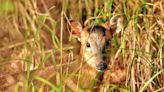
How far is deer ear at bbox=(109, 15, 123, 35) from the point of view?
234 inches

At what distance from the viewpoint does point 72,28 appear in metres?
6.01

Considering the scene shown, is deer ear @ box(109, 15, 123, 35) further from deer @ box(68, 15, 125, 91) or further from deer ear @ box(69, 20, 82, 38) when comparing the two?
deer ear @ box(69, 20, 82, 38)

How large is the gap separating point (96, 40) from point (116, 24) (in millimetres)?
261

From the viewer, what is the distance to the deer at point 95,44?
19.0 feet

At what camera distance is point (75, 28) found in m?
6.06

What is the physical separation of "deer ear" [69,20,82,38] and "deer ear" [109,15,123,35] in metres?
0.31

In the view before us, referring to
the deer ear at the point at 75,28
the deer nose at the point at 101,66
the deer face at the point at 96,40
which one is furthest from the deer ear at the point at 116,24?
the deer nose at the point at 101,66

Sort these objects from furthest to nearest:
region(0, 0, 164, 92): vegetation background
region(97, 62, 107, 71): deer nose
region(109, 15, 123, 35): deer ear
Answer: region(109, 15, 123, 35): deer ear < region(97, 62, 107, 71): deer nose < region(0, 0, 164, 92): vegetation background

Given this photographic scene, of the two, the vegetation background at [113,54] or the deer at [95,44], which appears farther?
the deer at [95,44]

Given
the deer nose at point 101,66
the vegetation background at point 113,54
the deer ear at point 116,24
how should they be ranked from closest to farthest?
the vegetation background at point 113,54, the deer nose at point 101,66, the deer ear at point 116,24

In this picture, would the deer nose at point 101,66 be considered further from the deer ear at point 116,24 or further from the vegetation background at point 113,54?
the deer ear at point 116,24

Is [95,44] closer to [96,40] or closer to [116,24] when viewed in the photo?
[96,40]

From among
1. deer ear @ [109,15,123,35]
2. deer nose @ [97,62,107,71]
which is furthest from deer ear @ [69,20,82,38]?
deer nose @ [97,62,107,71]

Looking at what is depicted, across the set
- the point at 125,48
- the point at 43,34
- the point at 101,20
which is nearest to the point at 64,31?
the point at 43,34
